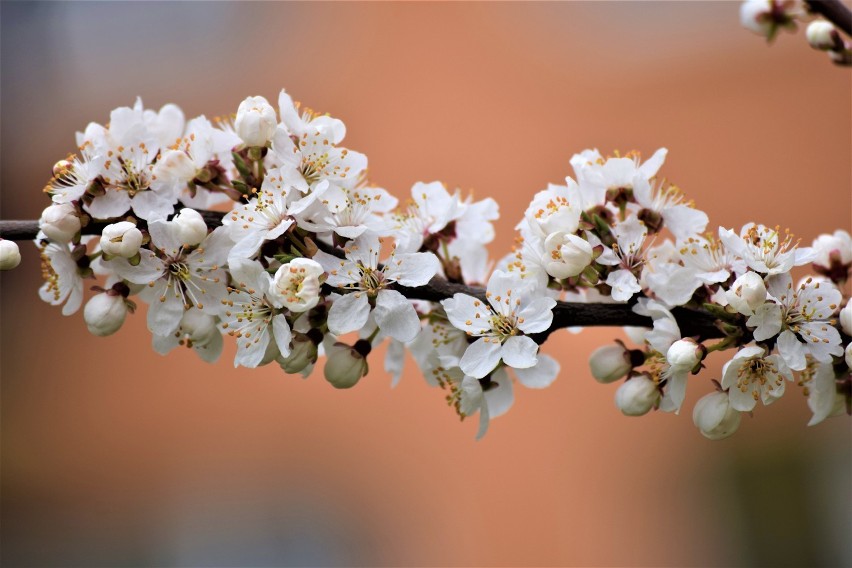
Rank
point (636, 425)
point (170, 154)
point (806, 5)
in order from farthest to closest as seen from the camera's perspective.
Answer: point (636, 425), point (170, 154), point (806, 5)

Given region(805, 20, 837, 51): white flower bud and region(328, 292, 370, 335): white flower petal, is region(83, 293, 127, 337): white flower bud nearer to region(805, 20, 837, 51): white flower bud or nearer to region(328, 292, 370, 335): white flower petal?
region(328, 292, 370, 335): white flower petal

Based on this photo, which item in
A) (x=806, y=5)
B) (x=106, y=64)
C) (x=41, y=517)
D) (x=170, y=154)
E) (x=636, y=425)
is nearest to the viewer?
(x=806, y=5)

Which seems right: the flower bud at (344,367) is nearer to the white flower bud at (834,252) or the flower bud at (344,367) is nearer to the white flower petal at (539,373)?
the white flower petal at (539,373)

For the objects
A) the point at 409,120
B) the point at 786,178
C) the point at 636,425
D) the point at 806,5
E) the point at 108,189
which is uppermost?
the point at 409,120

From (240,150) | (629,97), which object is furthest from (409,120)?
(240,150)

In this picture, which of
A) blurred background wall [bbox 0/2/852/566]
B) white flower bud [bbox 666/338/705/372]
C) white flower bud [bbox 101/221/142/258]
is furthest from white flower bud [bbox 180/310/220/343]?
blurred background wall [bbox 0/2/852/566]

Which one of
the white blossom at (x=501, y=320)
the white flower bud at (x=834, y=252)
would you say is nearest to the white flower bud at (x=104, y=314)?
the white blossom at (x=501, y=320)

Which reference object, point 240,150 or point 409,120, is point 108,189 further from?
point 409,120
